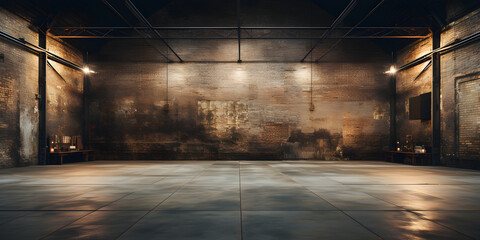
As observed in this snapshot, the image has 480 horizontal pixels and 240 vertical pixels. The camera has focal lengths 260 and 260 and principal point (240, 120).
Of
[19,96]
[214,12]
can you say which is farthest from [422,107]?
[19,96]

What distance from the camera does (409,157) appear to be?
12180 millimetres

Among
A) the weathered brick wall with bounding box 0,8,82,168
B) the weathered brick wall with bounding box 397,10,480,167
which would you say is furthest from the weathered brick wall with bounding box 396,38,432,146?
the weathered brick wall with bounding box 0,8,82,168

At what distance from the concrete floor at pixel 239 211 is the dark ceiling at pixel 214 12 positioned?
7.03 metres

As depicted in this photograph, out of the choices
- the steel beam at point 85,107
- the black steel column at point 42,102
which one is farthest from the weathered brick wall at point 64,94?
the black steel column at point 42,102

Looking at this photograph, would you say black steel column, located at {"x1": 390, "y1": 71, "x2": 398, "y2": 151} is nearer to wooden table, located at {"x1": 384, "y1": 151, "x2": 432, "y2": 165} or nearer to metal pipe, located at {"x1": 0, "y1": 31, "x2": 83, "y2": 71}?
wooden table, located at {"x1": 384, "y1": 151, "x2": 432, "y2": 165}

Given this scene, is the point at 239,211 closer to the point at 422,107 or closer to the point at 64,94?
the point at 422,107

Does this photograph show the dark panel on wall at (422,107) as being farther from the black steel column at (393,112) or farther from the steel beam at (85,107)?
the steel beam at (85,107)

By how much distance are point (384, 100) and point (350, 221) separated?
12855mm

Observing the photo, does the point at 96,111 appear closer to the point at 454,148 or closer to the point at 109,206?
the point at 109,206

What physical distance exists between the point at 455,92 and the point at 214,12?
11836 mm

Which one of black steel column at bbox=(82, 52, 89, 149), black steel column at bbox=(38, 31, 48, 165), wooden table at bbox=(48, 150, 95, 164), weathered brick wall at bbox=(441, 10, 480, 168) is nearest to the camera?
weathered brick wall at bbox=(441, 10, 480, 168)

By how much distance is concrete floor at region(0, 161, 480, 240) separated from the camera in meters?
3.05

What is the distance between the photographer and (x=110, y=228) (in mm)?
3199

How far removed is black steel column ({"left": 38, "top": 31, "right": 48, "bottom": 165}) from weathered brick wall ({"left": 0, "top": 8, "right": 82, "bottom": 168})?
0.54 feet
